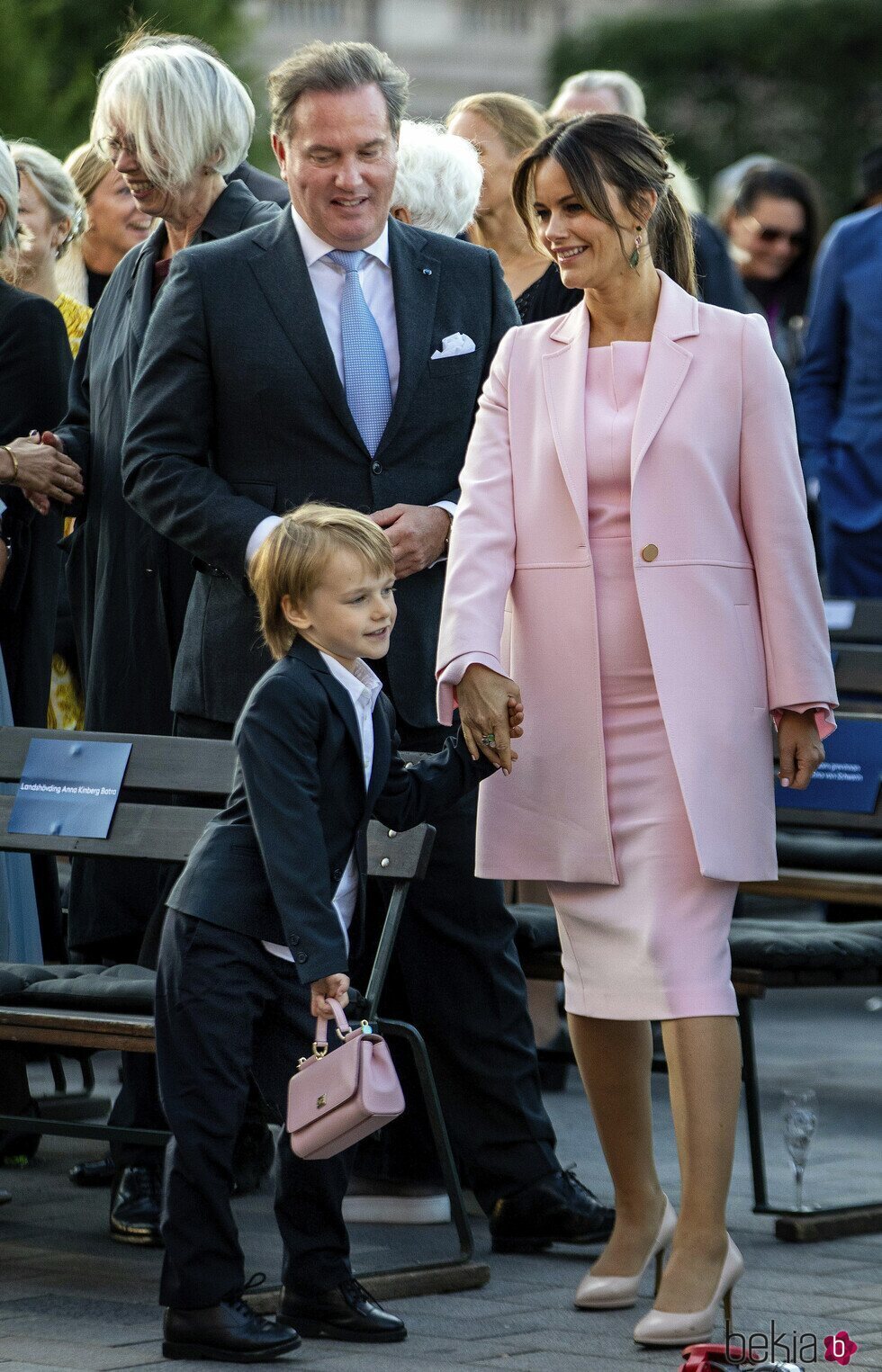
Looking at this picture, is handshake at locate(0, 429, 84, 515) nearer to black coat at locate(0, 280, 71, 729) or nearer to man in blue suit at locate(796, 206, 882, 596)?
black coat at locate(0, 280, 71, 729)

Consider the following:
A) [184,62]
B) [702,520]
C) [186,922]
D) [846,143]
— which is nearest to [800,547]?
[702,520]

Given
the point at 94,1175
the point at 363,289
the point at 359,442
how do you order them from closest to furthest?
1. the point at 359,442
2. the point at 363,289
3. the point at 94,1175

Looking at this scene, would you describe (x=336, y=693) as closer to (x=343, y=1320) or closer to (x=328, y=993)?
(x=328, y=993)

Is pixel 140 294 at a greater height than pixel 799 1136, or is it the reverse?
pixel 140 294

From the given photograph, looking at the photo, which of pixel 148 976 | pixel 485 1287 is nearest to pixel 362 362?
pixel 148 976

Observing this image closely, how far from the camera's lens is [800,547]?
4.30m

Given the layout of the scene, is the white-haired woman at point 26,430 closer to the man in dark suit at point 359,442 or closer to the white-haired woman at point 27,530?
the white-haired woman at point 27,530

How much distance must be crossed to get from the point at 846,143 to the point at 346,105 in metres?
32.5

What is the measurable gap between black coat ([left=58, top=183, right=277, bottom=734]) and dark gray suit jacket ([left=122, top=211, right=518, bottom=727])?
1.31 feet

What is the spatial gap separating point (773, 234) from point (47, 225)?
11.2ft

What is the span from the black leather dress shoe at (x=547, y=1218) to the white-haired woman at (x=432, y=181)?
2243 mm

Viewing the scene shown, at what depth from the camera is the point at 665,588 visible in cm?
427

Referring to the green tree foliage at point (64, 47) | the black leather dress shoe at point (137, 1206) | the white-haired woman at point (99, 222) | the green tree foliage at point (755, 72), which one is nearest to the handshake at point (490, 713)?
the black leather dress shoe at point (137, 1206)

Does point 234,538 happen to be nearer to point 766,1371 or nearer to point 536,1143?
point 536,1143
